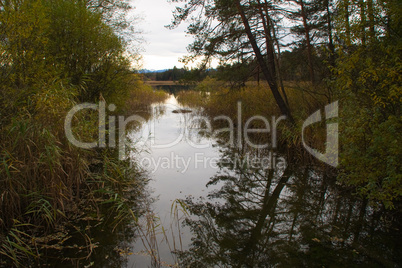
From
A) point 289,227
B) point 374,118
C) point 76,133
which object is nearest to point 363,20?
point 374,118

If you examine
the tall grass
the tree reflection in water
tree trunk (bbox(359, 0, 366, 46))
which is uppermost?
tree trunk (bbox(359, 0, 366, 46))

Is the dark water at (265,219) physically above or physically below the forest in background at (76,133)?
below

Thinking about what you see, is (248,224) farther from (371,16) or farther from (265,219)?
(371,16)

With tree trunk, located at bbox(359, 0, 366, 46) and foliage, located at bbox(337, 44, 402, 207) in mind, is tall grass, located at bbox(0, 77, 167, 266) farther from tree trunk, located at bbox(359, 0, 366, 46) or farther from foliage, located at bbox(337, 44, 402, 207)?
tree trunk, located at bbox(359, 0, 366, 46)

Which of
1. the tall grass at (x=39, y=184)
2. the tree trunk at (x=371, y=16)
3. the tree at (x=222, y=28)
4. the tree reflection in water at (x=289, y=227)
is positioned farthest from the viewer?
the tree at (x=222, y=28)

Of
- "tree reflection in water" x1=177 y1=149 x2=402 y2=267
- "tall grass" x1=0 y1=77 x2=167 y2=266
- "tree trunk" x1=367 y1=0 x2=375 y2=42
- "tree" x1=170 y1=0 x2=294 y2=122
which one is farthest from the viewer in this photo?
"tree" x1=170 y1=0 x2=294 y2=122

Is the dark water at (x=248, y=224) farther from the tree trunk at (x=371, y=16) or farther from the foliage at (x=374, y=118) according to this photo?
the tree trunk at (x=371, y=16)

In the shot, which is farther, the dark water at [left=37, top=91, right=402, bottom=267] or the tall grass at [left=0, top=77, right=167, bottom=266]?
the tall grass at [left=0, top=77, right=167, bottom=266]

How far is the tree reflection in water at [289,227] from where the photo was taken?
11.1 ft

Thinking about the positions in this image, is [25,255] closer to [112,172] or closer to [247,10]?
[112,172]

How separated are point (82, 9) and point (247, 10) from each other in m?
4.37

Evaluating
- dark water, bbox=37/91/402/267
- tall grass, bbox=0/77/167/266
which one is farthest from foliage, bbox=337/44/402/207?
tall grass, bbox=0/77/167/266

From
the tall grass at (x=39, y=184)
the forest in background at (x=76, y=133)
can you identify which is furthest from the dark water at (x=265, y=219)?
the tall grass at (x=39, y=184)

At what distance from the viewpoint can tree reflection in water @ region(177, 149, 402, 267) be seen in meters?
3.39
